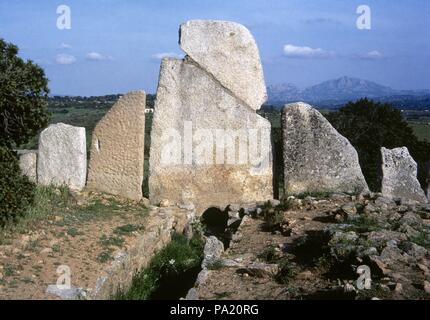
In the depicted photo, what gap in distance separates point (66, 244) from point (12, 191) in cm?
116

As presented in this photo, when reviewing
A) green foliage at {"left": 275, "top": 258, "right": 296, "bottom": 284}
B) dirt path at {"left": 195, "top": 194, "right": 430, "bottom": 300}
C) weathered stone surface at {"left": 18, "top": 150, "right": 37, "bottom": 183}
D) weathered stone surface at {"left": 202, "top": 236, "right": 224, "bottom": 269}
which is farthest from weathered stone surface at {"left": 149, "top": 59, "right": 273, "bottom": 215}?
green foliage at {"left": 275, "top": 258, "right": 296, "bottom": 284}

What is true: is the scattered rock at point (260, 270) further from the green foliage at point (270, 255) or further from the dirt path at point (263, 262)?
the green foliage at point (270, 255)

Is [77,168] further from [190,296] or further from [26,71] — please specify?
[190,296]

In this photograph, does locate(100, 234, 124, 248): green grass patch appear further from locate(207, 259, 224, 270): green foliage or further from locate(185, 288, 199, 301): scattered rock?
locate(185, 288, 199, 301): scattered rock

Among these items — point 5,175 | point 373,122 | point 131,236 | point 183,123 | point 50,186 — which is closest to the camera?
point 5,175

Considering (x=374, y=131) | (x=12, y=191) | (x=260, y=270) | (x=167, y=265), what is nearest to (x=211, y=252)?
(x=167, y=265)

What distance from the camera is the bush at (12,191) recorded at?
7906 mm

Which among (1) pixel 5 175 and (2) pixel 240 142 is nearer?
(1) pixel 5 175

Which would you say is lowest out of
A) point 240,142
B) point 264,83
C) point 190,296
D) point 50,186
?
point 190,296

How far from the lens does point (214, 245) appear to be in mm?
8766

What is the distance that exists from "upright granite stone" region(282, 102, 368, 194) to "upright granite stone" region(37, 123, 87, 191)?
4.19m

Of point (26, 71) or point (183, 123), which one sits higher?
point (26, 71)

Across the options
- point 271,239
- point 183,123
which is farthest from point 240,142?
point 271,239

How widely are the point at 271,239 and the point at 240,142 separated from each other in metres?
2.73
